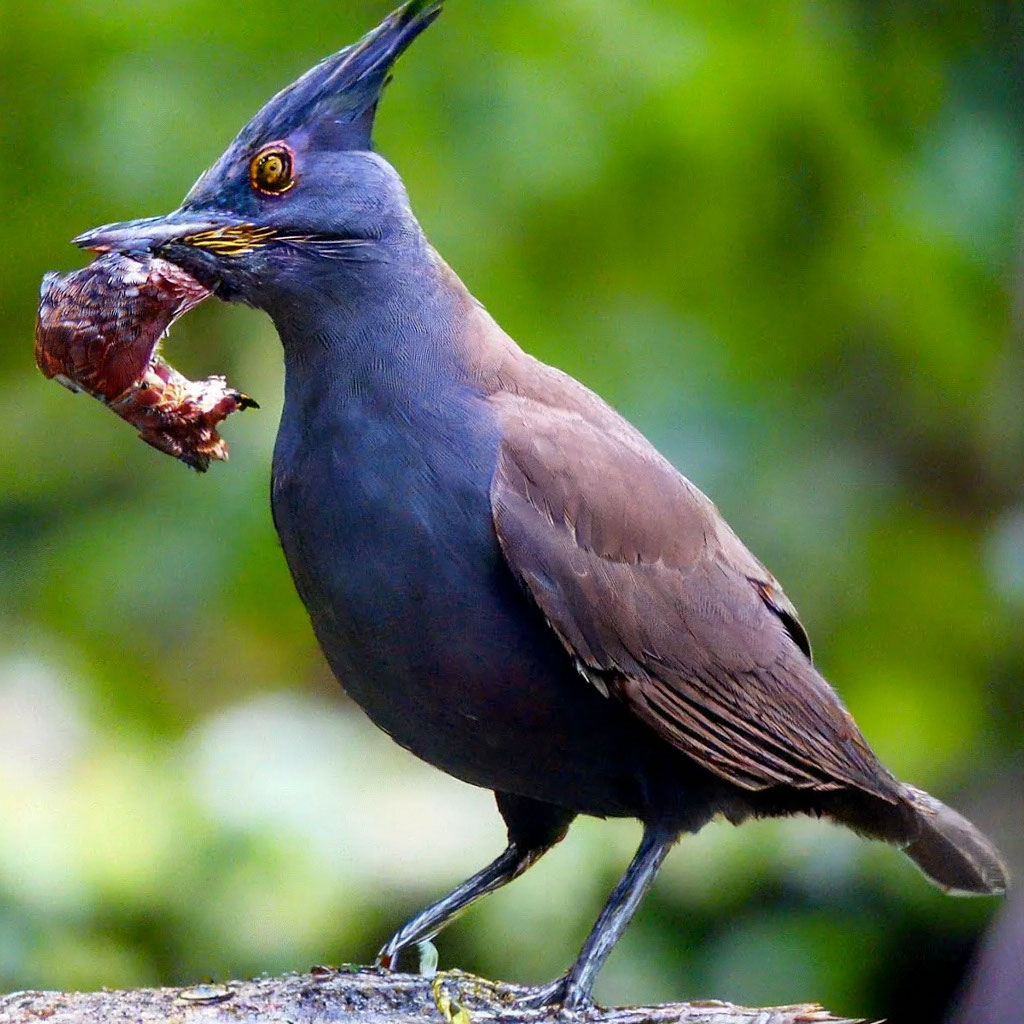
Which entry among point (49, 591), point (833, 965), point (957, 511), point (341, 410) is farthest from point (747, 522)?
point (341, 410)

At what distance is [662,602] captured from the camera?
3.30 meters

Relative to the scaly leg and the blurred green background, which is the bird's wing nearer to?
the scaly leg

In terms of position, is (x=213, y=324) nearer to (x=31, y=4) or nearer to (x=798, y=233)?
(x=31, y=4)

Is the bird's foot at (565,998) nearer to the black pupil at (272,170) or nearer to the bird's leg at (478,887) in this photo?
the bird's leg at (478,887)

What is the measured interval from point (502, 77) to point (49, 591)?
234 centimetres

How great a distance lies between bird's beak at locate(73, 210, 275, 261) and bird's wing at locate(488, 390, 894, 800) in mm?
572

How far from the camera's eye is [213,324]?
5.59 m

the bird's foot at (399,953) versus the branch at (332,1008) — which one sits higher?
the bird's foot at (399,953)

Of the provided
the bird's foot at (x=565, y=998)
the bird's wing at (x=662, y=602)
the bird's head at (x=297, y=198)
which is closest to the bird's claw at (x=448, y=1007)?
the bird's foot at (x=565, y=998)

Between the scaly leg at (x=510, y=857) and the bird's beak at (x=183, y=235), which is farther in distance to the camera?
the scaly leg at (x=510, y=857)

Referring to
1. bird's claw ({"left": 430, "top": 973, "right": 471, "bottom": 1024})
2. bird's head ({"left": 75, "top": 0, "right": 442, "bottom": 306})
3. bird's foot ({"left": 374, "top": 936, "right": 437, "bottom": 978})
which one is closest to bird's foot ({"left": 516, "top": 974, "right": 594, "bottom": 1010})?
bird's claw ({"left": 430, "top": 973, "right": 471, "bottom": 1024})

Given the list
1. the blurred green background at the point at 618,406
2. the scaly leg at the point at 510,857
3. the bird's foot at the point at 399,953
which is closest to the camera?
the bird's foot at the point at 399,953

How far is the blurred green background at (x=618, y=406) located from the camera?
15.7 ft

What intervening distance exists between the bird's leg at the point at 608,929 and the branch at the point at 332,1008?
0.04 meters
